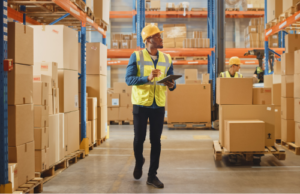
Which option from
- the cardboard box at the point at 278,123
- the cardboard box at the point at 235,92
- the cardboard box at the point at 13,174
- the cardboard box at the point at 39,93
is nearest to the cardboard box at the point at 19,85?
the cardboard box at the point at 39,93

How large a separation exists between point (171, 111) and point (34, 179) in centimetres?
566

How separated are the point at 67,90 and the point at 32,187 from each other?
5.70ft

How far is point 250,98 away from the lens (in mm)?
4570

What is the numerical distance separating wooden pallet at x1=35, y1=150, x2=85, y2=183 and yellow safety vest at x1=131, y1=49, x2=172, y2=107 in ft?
4.97

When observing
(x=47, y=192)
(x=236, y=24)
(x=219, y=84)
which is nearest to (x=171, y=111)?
(x=219, y=84)

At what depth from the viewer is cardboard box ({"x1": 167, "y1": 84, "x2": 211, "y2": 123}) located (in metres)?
8.33

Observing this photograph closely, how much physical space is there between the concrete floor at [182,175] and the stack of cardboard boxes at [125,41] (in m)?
5.52

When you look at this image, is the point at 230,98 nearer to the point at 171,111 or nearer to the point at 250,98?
the point at 250,98

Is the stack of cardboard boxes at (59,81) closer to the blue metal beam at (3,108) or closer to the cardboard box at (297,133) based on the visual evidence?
the blue metal beam at (3,108)

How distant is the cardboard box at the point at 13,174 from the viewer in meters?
2.69

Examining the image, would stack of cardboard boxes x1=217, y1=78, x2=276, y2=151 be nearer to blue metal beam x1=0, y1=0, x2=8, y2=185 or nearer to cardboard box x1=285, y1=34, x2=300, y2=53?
cardboard box x1=285, y1=34, x2=300, y2=53

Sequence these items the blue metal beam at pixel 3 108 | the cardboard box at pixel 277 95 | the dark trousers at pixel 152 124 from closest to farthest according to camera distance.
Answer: the blue metal beam at pixel 3 108 → the dark trousers at pixel 152 124 → the cardboard box at pixel 277 95

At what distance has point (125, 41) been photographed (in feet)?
33.9

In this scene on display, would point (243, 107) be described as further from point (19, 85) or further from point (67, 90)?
point (19, 85)
